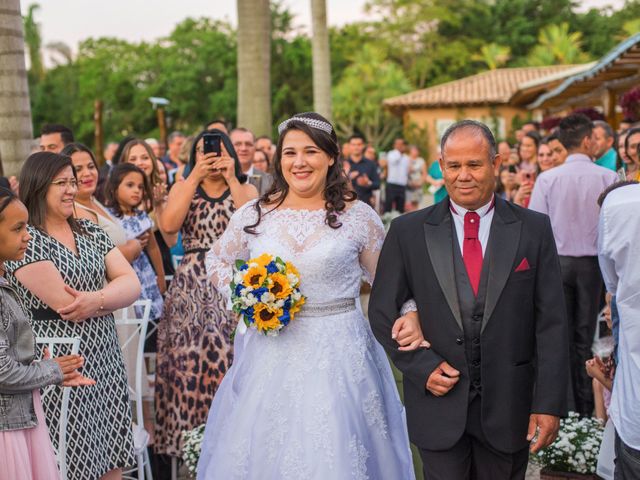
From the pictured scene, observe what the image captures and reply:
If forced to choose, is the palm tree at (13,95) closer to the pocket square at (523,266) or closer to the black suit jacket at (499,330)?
the black suit jacket at (499,330)

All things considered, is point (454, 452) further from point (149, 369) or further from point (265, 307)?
point (149, 369)

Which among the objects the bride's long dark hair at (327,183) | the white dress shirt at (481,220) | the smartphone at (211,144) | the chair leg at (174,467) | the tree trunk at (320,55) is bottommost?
the chair leg at (174,467)

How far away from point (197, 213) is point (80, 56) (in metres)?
62.8

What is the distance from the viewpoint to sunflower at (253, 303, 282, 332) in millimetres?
4324

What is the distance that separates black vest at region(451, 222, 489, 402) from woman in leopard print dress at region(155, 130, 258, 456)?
107 inches

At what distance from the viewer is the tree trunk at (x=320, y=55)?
18922mm

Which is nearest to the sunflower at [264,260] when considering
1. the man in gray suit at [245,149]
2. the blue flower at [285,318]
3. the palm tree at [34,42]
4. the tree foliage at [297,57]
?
the blue flower at [285,318]

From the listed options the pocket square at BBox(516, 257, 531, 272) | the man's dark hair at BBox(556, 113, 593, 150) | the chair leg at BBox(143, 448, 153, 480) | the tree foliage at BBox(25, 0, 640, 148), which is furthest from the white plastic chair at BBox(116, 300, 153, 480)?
the tree foliage at BBox(25, 0, 640, 148)

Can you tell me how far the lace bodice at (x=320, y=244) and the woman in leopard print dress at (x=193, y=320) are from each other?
1.28 metres

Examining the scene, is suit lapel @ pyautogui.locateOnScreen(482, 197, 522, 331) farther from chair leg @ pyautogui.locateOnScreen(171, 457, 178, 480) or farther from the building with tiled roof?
the building with tiled roof

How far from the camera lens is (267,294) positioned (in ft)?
14.0

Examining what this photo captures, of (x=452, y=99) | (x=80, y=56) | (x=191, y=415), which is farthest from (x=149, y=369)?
(x=80, y=56)

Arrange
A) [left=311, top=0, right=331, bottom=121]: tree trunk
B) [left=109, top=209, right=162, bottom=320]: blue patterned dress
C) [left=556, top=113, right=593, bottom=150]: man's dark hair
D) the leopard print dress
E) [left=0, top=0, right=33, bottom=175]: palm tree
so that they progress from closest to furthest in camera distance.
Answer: the leopard print dress → [left=109, top=209, right=162, bottom=320]: blue patterned dress → [left=0, top=0, right=33, bottom=175]: palm tree → [left=556, top=113, right=593, bottom=150]: man's dark hair → [left=311, top=0, right=331, bottom=121]: tree trunk

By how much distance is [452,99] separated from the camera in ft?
143
